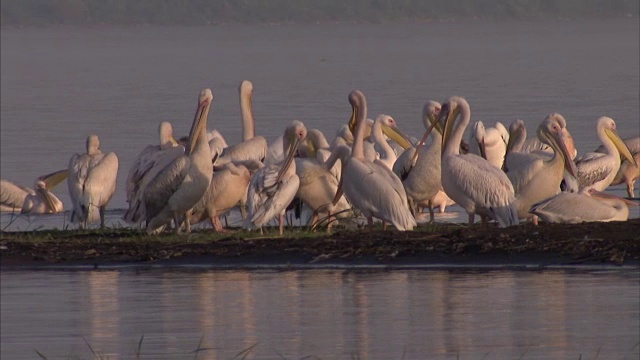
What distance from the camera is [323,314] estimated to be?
9469mm

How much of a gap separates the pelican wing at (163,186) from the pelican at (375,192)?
1112mm

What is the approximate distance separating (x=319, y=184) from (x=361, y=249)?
6.32 feet

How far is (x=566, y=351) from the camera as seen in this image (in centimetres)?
816

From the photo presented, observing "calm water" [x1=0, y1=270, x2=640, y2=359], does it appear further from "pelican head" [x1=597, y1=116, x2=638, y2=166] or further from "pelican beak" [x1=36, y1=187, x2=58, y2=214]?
"pelican head" [x1=597, y1=116, x2=638, y2=166]

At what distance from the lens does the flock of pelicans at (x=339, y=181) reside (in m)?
12.6

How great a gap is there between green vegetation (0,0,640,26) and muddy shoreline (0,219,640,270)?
14310cm

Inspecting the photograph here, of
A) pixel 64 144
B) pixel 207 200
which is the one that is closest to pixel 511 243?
pixel 207 200

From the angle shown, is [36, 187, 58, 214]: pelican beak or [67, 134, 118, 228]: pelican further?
[36, 187, 58, 214]: pelican beak

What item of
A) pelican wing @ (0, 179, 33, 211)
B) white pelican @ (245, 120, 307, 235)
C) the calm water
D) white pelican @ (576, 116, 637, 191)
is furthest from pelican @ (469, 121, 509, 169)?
the calm water

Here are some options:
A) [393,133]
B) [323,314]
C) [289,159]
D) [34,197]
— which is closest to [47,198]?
[34,197]

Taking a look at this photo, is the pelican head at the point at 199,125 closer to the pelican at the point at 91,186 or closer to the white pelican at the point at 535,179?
the pelican at the point at 91,186

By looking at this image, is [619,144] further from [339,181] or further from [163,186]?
[163,186]

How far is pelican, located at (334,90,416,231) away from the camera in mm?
12375

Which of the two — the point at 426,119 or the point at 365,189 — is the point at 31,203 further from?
the point at 365,189
